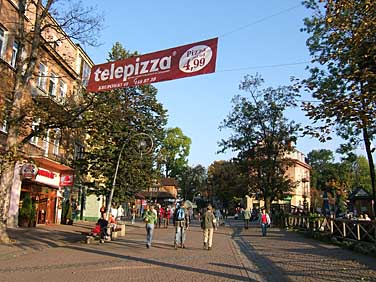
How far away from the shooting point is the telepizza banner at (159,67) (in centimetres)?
1000

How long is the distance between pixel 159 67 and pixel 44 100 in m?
7.40

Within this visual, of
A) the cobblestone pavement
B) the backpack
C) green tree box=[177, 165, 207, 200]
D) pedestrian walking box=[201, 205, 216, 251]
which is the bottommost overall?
the cobblestone pavement

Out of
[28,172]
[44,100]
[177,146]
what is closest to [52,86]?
[28,172]

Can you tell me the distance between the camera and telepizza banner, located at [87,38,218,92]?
10000 mm

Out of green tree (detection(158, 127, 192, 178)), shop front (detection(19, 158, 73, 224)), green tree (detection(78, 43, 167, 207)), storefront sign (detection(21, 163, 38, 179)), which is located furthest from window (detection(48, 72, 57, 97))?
green tree (detection(158, 127, 192, 178))

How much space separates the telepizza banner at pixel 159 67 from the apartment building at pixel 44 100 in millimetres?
3891

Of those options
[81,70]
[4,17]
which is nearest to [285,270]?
[4,17]

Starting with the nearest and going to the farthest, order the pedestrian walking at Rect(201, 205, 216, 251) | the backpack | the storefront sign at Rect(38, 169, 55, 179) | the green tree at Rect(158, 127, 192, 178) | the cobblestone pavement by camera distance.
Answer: the cobblestone pavement
the pedestrian walking at Rect(201, 205, 216, 251)
the backpack
the storefront sign at Rect(38, 169, 55, 179)
the green tree at Rect(158, 127, 192, 178)

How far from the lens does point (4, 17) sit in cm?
2111

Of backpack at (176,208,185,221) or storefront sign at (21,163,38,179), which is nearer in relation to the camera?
backpack at (176,208,185,221)

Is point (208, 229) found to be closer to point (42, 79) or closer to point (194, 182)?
point (42, 79)

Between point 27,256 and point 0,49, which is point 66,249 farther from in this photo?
point 0,49

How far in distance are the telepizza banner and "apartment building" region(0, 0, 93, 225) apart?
3.89 metres

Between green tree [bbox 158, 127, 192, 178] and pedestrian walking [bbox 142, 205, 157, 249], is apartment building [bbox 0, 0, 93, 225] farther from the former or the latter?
green tree [bbox 158, 127, 192, 178]
